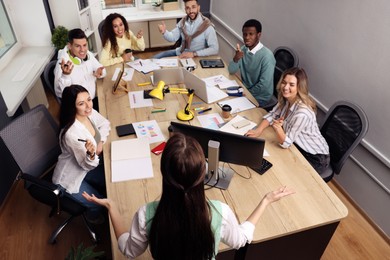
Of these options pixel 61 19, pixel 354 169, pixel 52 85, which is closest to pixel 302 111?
pixel 354 169

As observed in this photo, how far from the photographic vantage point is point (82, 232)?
7.76ft

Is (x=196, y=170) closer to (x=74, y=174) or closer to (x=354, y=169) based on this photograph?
(x=74, y=174)

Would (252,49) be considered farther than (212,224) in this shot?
Yes

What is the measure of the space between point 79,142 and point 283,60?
2251 mm

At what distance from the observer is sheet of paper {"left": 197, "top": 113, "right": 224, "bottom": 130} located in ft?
7.40

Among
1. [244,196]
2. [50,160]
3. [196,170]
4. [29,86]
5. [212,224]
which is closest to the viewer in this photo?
[196,170]

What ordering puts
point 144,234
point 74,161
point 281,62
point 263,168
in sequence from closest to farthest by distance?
1. point 144,234
2. point 263,168
3. point 74,161
4. point 281,62

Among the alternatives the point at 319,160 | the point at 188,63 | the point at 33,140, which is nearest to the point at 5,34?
the point at 33,140

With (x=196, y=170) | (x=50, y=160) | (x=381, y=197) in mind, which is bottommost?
(x=381, y=197)

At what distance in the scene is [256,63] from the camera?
2.95 meters

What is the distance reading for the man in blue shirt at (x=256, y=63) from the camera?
2.82 meters

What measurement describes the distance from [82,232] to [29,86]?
1535mm

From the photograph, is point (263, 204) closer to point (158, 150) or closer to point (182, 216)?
point (182, 216)

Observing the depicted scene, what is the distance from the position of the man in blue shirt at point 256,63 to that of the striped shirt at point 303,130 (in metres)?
0.68
